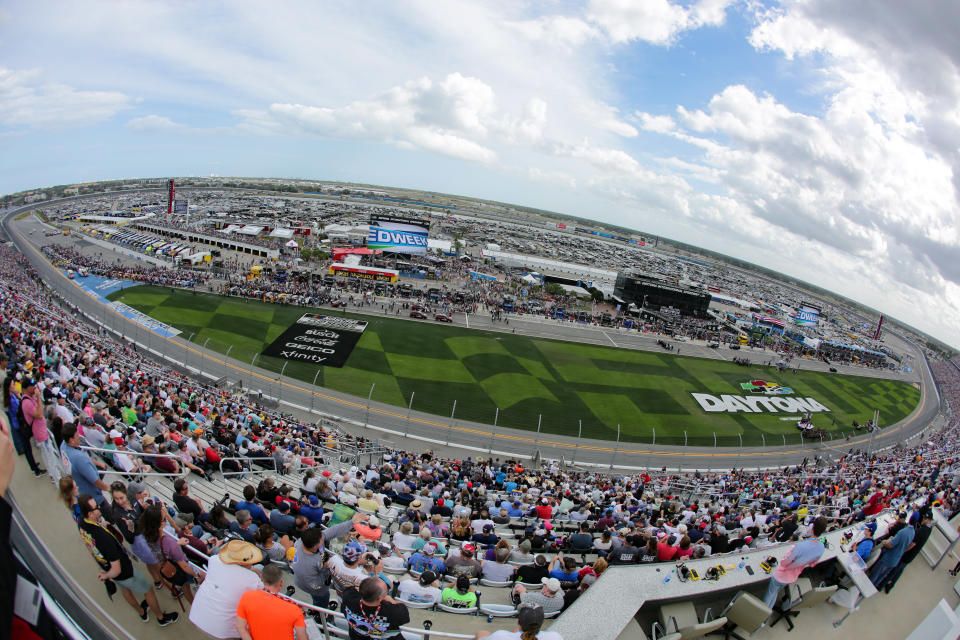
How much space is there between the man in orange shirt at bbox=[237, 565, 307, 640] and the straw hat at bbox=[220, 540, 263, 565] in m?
0.35

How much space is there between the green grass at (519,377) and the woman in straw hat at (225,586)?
25.0m

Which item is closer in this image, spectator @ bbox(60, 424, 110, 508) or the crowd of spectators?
spectator @ bbox(60, 424, 110, 508)

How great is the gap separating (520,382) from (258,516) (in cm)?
2911

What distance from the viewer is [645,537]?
9.65 meters

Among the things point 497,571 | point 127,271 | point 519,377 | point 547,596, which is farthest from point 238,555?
point 127,271

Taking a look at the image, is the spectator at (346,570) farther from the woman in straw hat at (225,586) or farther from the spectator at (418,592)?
the woman in straw hat at (225,586)

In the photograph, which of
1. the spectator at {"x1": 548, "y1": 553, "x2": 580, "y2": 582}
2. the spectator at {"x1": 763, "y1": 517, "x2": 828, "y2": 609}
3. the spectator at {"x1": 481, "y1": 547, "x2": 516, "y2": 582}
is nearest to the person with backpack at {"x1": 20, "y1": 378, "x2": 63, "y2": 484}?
the spectator at {"x1": 481, "y1": 547, "x2": 516, "y2": 582}

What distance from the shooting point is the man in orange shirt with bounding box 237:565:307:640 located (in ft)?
13.3

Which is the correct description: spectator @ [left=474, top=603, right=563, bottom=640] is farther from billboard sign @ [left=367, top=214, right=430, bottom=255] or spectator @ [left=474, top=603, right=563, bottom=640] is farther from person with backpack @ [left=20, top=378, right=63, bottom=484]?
billboard sign @ [left=367, top=214, right=430, bottom=255]

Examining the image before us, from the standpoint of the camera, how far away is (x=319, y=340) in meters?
37.0

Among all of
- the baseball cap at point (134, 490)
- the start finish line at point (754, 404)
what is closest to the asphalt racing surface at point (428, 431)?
the start finish line at point (754, 404)

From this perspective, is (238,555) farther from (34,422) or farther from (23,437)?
(23,437)

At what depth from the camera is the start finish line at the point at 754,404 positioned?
126ft

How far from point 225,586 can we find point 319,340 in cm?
3441
